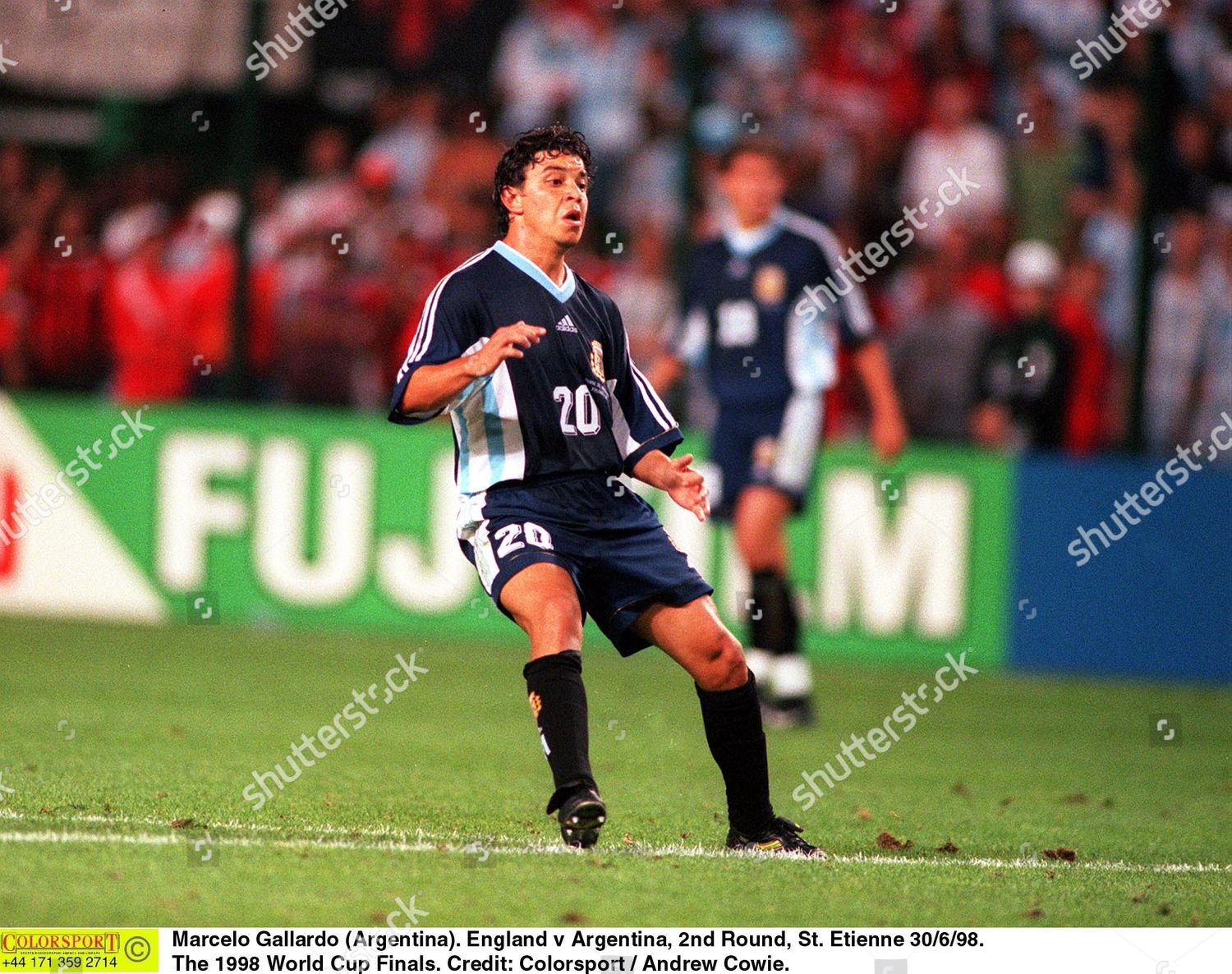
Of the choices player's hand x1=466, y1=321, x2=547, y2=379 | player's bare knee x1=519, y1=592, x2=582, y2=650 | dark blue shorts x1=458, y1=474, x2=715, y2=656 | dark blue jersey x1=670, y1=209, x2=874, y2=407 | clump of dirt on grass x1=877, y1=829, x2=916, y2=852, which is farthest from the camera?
dark blue jersey x1=670, y1=209, x2=874, y2=407

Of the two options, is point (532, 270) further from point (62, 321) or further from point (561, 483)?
point (62, 321)

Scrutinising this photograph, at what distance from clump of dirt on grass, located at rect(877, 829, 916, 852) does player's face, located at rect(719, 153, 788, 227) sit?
13.3ft

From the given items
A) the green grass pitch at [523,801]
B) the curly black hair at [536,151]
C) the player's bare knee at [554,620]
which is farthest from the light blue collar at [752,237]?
the player's bare knee at [554,620]

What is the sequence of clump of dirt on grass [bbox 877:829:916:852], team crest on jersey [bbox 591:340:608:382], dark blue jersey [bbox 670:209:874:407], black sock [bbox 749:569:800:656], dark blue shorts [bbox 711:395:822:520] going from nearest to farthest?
team crest on jersey [bbox 591:340:608:382] → clump of dirt on grass [bbox 877:829:916:852] → black sock [bbox 749:569:800:656] → dark blue shorts [bbox 711:395:822:520] → dark blue jersey [bbox 670:209:874:407]

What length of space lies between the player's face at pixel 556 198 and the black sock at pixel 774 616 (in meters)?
3.85

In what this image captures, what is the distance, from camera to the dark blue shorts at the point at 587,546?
18.6ft

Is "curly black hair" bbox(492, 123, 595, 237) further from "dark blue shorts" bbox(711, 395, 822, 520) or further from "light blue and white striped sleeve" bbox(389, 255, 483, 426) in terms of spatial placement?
"dark blue shorts" bbox(711, 395, 822, 520)

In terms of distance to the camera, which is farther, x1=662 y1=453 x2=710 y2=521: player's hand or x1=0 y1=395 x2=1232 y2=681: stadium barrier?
x1=0 y1=395 x2=1232 y2=681: stadium barrier

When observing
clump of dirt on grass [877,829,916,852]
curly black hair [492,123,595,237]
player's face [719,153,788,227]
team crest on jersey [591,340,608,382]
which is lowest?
clump of dirt on grass [877,829,916,852]

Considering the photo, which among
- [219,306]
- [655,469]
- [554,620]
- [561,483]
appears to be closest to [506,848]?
[554,620]

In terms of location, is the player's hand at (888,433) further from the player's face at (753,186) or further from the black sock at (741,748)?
the black sock at (741,748)

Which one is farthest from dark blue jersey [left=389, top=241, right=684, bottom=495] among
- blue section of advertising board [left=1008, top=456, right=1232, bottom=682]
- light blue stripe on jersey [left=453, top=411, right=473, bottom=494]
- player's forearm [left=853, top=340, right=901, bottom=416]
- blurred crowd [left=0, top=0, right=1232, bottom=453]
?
blue section of advertising board [left=1008, top=456, right=1232, bottom=682]

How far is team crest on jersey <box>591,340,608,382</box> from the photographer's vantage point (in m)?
5.88

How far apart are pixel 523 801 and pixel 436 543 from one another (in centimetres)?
530
